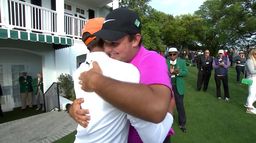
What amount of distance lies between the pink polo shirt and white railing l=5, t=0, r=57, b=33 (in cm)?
982

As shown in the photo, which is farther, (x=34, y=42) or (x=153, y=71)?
(x=34, y=42)

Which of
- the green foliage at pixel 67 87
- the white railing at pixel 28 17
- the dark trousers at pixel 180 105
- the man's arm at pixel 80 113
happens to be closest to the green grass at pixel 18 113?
the green foliage at pixel 67 87

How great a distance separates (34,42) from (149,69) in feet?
38.2

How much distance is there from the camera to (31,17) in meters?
11.6

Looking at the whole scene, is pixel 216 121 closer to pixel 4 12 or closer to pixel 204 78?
pixel 204 78

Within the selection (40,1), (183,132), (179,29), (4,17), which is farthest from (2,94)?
(179,29)

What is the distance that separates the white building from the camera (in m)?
10.6

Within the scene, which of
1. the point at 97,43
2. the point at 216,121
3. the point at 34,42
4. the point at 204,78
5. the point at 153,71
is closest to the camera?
the point at 153,71

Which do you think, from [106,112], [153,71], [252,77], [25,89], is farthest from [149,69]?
[25,89]

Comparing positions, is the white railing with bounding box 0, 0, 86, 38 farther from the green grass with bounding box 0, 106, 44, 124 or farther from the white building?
the green grass with bounding box 0, 106, 44, 124

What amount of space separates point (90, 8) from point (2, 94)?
29.5 feet

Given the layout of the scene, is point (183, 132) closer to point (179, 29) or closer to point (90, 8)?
point (90, 8)

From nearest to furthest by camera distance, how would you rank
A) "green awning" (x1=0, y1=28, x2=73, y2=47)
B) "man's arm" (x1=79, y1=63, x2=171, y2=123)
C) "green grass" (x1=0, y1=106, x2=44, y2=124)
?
"man's arm" (x1=79, y1=63, x2=171, y2=123)
"green awning" (x1=0, y1=28, x2=73, y2=47)
"green grass" (x1=0, y1=106, x2=44, y2=124)

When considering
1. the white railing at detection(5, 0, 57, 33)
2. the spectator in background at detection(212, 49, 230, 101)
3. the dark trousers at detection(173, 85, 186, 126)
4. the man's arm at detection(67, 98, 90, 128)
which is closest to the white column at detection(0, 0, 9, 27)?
the white railing at detection(5, 0, 57, 33)
